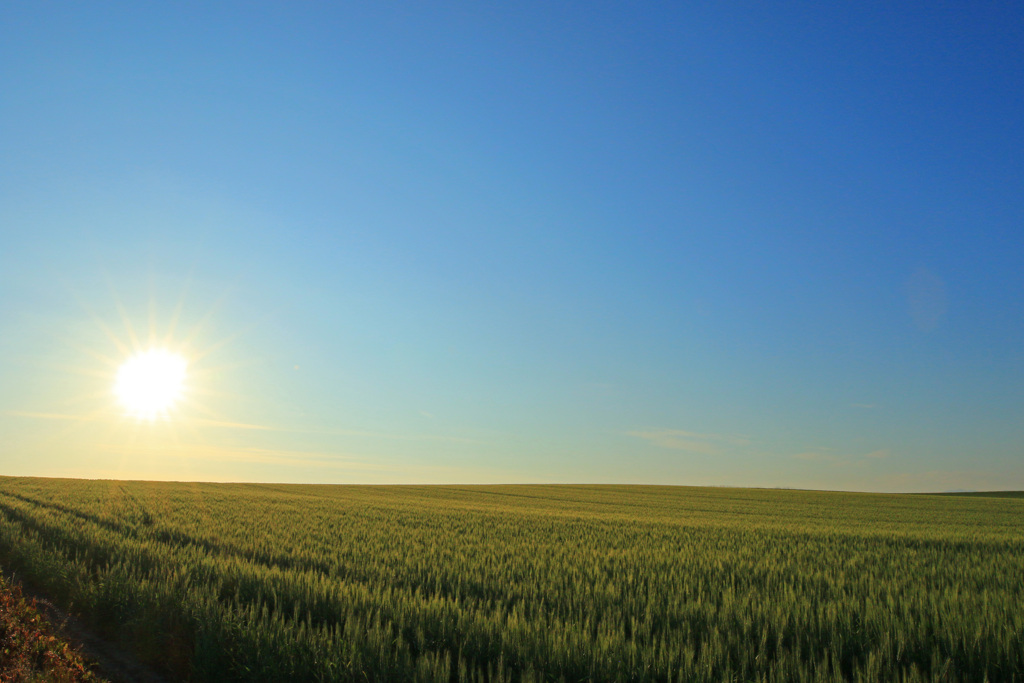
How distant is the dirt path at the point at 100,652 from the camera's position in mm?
6531

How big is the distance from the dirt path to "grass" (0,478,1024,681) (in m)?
0.17

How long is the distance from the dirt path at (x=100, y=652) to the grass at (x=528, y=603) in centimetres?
17

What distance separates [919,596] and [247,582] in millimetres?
9681

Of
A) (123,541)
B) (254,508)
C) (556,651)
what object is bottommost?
(254,508)

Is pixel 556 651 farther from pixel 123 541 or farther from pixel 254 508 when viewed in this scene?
pixel 254 508

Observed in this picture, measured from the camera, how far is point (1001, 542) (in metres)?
17.8

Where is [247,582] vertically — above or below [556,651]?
below

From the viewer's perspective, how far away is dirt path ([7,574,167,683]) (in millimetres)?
6531

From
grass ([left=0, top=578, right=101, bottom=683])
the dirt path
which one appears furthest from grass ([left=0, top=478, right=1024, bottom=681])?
grass ([left=0, top=578, right=101, bottom=683])

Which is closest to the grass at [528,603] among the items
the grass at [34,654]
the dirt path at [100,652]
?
the dirt path at [100,652]

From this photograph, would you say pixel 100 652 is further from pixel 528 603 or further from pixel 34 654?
pixel 528 603

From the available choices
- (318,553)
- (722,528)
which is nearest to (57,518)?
(318,553)

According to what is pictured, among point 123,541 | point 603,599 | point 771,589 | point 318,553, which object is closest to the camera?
point 603,599

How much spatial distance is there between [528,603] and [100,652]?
5510 millimetres
